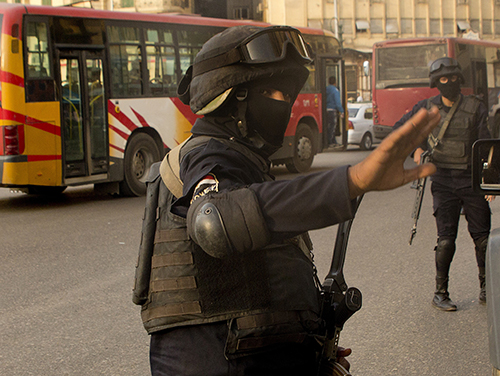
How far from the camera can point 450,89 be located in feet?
16.9

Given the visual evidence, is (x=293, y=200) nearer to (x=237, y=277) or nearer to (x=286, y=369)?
(x=237, y=277)

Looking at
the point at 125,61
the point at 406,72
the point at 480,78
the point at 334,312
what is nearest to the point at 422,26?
the point at 480,78

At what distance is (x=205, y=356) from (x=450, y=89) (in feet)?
13.1

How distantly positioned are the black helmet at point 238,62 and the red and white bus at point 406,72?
19.2 metres

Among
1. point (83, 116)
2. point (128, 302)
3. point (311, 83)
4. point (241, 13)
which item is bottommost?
point (128, 302)

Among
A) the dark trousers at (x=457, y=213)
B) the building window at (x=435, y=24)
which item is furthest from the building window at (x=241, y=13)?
the dark trousers at (x=457, y=213)

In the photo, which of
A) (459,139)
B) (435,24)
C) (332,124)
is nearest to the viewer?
(459,139)

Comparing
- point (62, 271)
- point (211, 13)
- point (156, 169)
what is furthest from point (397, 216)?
point (211, 13)

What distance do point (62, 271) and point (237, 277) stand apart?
186 inches

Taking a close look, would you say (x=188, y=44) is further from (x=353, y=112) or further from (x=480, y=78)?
(x=480, y=78)

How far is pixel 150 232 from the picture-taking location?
1.80 metres

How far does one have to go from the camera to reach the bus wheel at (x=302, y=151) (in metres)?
14.6

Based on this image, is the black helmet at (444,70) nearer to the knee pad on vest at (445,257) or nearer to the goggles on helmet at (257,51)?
the knee pad on vest at (445,257)

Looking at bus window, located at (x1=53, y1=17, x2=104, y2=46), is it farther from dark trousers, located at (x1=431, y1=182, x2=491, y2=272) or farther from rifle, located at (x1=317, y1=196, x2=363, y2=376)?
rifle, located at (x1=317, y1=196, x2=363, y2=376)
